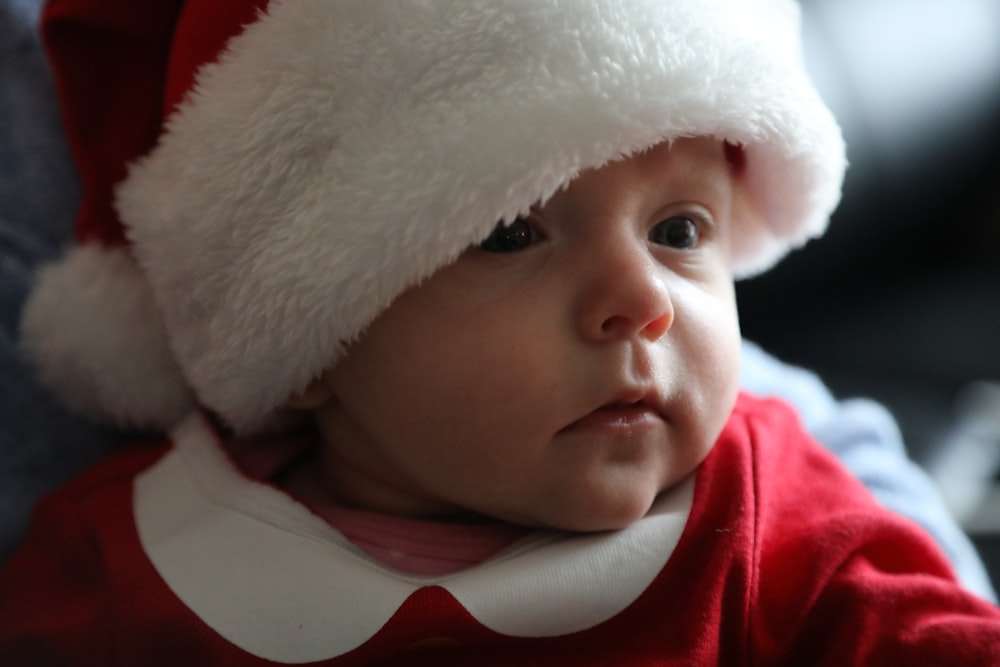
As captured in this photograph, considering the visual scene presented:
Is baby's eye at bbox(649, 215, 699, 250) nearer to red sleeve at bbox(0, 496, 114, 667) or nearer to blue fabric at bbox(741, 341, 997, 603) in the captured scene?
blue fabric at bbox(741, 341, 997, 603)

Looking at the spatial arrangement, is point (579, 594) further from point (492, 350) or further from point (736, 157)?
point (736, 157)

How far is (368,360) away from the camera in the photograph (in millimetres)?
690

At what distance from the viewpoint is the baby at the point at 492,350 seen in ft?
1.98

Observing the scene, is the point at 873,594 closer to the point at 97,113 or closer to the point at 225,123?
the point at 225,123

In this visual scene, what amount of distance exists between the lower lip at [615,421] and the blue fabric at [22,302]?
0.40 metres

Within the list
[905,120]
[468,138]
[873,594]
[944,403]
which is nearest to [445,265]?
[468,138]

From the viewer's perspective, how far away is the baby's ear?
0.76 meters

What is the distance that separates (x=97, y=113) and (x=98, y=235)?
0.34 feet

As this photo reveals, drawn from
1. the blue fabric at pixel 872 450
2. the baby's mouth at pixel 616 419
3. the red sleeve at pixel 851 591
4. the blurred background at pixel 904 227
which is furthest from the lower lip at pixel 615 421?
the blurred background at pixel 904 227

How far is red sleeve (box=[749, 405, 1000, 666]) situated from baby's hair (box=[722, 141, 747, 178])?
0.22 m

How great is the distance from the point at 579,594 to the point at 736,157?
360 mm

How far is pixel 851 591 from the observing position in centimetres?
64

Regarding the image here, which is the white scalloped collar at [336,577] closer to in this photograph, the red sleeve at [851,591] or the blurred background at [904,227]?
the red sleeve at [851,591]

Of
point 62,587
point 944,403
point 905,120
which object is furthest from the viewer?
point 905,120
